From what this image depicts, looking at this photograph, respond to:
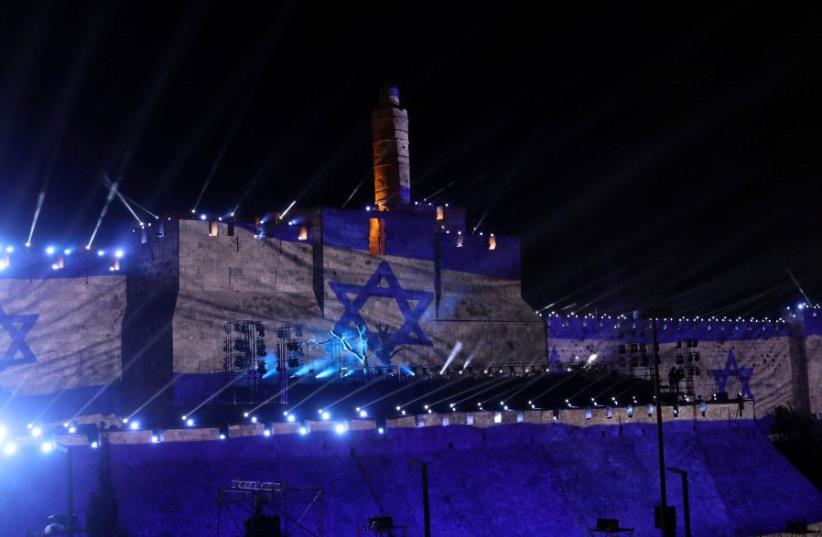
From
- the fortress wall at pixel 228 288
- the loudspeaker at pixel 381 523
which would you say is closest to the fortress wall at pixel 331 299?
the fortress wall at pixel 228 288

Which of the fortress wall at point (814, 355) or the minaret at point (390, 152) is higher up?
the minaret at point (390, 152)

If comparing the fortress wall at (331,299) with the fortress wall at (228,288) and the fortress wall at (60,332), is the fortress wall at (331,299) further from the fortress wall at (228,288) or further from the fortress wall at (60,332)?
the fortress wall at (60,332)

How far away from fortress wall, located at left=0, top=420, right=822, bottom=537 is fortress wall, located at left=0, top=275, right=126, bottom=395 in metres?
7.32

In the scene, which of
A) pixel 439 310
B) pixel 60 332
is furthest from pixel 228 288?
pixel 439 310

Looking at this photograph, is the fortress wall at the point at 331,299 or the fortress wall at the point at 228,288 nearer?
the fortress wall at the point at 228,288

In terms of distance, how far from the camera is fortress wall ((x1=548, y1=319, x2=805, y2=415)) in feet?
128

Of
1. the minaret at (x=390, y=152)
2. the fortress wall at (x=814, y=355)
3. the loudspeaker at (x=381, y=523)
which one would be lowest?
the loudspeaker at (x=381, y=523)

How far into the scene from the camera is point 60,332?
2684cm

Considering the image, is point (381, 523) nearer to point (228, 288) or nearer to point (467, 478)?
point (467, 478)

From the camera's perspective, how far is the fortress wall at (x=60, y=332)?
26.1 m

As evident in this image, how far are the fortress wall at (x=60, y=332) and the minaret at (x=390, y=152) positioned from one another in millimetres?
10434

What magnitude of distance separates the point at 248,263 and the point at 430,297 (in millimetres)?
7013

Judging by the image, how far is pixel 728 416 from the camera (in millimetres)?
29203

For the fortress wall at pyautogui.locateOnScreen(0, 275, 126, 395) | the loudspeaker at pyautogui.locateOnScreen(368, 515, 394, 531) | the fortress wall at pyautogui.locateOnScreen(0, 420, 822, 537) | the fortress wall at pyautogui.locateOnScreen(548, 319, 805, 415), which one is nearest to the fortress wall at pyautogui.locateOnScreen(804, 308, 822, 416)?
the fortress wall at pyautogui.locateOnScreen(548, 319, 805, 415)
